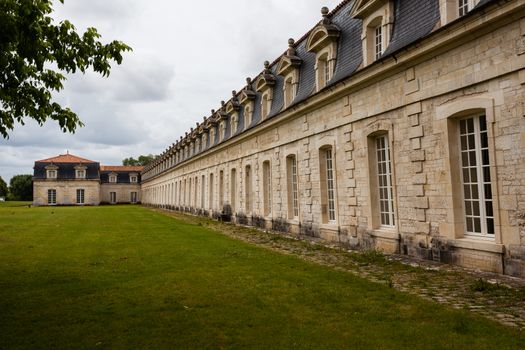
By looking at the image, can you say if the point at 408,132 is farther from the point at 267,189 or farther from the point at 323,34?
the point at 267,189

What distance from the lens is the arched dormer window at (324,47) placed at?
503 inches

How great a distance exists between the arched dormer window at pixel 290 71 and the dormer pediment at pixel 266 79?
4.33ft

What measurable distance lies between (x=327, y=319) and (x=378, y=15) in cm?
838

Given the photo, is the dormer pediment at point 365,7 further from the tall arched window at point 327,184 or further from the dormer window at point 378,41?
the tall arched window at point 327,184

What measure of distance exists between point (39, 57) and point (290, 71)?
12147 mm

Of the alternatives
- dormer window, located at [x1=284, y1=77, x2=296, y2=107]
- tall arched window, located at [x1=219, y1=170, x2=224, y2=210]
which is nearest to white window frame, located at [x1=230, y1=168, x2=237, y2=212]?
tall arched window, located at [x1=219, y1=170, x2=224, y2=210]

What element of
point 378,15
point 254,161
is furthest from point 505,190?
point 254,161

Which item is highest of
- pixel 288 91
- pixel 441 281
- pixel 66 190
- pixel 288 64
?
pixel 288 64

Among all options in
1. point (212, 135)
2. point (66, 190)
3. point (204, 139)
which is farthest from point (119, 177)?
point (212, 135)

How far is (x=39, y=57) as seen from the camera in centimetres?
473

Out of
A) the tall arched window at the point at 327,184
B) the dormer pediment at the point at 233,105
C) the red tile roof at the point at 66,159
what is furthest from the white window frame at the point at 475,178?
the red tile roof at the point at 66,159

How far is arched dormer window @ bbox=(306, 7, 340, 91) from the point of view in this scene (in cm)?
1277

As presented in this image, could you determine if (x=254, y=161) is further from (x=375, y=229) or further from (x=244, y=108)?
(x=375, y=229)

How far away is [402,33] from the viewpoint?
973 centimetres
